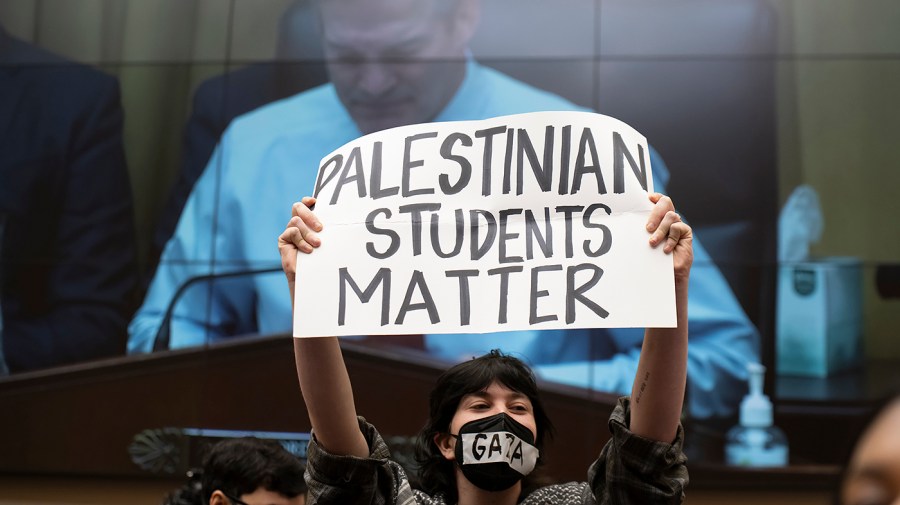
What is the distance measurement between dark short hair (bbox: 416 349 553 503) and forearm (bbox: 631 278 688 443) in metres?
0.37

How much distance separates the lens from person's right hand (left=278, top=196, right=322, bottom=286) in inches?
78.6

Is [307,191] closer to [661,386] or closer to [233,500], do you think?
[233,500]

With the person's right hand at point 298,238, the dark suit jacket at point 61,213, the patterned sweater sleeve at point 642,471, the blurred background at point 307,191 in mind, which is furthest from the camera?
the dark suit jacket at point 61,213

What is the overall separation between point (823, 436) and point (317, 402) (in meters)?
5.85

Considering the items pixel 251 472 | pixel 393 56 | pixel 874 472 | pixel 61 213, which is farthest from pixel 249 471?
pixel 61 213

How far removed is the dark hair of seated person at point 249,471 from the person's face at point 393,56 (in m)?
4.68

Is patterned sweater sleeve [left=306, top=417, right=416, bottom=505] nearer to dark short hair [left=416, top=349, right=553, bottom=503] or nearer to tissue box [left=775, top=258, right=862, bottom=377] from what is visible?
dark short hair [left=416, top=349, right=553, bottom=503]

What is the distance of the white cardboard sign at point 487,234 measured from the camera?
188 cm

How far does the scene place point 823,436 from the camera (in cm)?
688

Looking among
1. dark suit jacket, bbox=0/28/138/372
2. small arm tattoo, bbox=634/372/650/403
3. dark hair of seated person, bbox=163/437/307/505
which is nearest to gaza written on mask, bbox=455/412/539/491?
small arm tattoo, bbox=634/372/650/403

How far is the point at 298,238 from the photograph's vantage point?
6.56 ft

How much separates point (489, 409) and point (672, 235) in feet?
1.82

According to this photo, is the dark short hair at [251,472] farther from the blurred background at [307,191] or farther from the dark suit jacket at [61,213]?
the dark suit jacket at [61,213]

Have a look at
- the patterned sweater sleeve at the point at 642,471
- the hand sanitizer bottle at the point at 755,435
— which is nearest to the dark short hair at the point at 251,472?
the patterned sweater sleeve at the point at 642,471
